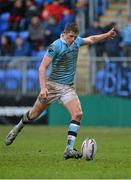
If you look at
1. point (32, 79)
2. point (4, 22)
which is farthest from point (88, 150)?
point (4, 22)

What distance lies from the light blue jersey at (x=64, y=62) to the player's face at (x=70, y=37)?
0.09m

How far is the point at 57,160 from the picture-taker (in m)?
13.7

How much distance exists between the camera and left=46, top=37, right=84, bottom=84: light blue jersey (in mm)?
14164

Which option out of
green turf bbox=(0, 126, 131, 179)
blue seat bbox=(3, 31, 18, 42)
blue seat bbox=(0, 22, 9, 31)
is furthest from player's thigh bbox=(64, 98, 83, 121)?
blue seat bbox=(0, 22, 9, 31)

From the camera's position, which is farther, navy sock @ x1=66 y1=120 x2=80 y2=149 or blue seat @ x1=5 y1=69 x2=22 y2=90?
blue seat @ x1=5 y1=69 x2=22 y2=90

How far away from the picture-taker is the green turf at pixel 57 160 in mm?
11477

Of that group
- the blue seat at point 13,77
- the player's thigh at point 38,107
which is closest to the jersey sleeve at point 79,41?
the player's thigh at point 38,107

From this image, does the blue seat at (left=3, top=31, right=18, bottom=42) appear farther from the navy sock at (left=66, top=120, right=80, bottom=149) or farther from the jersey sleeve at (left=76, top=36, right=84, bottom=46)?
the navy sock at (left=66, top=120, right=80, bottom=149)

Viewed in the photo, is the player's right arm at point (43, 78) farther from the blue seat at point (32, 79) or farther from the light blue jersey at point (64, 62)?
the blue seat at point (32, 79)

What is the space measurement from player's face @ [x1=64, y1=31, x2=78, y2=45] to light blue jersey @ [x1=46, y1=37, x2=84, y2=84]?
0.09 meters

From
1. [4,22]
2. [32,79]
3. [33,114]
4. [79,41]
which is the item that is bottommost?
[32,79]

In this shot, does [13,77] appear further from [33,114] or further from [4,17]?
[33,114]

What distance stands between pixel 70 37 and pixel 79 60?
12.1 meters

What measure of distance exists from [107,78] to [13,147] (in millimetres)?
9085
